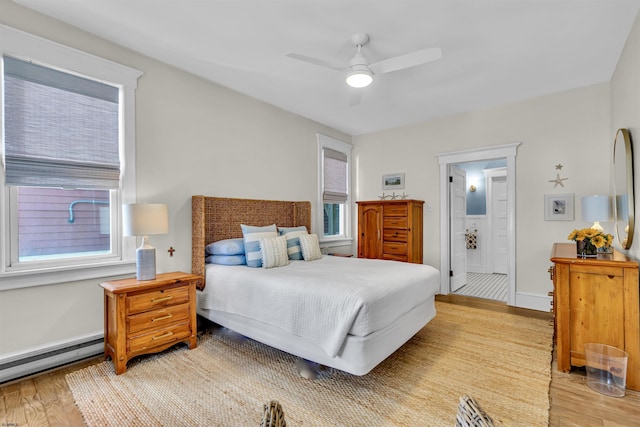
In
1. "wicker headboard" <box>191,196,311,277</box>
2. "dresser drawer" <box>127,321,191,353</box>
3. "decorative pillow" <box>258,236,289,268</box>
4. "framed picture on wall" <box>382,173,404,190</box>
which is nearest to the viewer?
"dresser drawer" <box>127,321,191,353</box>

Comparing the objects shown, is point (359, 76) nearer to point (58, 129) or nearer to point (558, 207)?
point (58, 129)

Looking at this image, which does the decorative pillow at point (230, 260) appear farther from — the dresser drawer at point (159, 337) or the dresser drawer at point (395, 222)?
the dresser drawer at point (395, 222)

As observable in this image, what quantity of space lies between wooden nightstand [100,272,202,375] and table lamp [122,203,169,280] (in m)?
0.11

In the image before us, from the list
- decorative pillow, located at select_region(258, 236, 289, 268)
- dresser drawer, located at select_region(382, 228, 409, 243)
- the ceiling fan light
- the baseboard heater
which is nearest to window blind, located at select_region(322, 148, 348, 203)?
dresser drawer, located at select_region(382, 228, 409, 243)

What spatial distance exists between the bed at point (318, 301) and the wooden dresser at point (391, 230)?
1.44 metres

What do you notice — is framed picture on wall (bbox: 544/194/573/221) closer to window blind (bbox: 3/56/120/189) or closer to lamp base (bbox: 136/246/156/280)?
lamp base (bbox: 136/246/156/280)

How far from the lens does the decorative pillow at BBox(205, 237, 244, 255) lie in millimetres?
3176

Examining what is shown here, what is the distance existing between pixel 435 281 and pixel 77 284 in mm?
3227

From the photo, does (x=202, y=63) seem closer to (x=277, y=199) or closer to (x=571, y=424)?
(x=277, y=199)

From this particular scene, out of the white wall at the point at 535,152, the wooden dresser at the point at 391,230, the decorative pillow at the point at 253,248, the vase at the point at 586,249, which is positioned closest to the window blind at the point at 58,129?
the decorative pillow at the point at 253,248

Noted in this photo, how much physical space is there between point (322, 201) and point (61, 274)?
3430 mm

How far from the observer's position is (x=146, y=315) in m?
2.50

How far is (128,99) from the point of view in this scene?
9.36ft

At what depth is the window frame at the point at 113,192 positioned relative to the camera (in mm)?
2236
